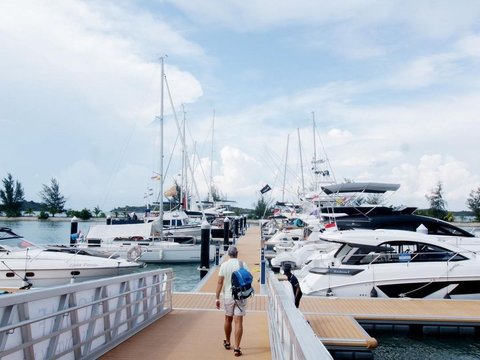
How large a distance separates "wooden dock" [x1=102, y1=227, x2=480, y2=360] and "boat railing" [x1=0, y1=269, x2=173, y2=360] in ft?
1.07

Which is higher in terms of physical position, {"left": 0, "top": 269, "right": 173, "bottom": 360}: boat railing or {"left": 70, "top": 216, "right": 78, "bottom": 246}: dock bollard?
{"left": 70, "top": 216, "right": 78, "bottom": 246}: dock bollard

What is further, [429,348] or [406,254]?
[406,254]

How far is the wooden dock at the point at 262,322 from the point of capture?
306 inches

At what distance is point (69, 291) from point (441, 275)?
11709mm

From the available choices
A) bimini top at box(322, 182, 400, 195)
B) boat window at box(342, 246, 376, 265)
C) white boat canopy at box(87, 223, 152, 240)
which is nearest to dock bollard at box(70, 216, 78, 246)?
white boat canopy at box(87, 223, 152, 240)

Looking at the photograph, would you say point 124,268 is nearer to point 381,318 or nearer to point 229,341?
point 381,318

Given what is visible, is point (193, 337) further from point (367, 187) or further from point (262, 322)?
point (367, 187)

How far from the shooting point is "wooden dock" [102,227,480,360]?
25.5 feet

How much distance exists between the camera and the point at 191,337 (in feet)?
28.5

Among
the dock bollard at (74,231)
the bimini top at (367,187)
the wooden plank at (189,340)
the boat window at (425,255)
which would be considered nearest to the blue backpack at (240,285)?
the wooden plank at (189,340)

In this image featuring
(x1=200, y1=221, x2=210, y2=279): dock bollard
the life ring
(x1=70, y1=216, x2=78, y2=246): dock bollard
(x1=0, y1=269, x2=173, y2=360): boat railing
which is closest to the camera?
(x1=0, y1=269, x2=173, y2=360): boat railing

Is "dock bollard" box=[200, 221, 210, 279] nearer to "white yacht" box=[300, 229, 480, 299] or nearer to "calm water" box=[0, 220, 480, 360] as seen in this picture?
Result: "white yacht" box=[300, 229, 480, 299]

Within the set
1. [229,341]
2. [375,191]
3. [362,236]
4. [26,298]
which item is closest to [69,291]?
[26,298]

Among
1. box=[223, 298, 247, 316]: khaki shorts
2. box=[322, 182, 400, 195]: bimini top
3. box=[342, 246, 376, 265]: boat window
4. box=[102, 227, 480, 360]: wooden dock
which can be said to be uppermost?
box=[322, 182, 400, 195]: bimini top
